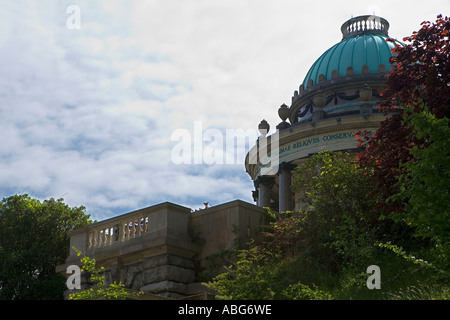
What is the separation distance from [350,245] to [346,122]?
17992 mm

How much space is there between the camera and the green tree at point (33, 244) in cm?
2392

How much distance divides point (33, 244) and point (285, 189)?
1365 centimetres

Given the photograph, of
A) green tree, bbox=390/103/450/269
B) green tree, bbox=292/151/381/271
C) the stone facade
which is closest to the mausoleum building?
the stone facade

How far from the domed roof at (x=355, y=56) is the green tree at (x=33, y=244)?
16.7m

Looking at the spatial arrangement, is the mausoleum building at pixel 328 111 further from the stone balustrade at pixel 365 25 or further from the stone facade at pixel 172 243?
the stone facade at pixel 172 243

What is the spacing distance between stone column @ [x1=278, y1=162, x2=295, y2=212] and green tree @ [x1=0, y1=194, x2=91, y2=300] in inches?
410

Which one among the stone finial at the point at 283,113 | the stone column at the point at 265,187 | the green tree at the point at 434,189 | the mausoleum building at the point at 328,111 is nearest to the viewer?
the green tree at the point at 434,189

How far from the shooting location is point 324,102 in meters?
36.3

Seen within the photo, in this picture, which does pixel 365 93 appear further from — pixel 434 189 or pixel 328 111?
pixel 434 189

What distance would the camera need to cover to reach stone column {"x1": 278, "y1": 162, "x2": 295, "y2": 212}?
34812mm

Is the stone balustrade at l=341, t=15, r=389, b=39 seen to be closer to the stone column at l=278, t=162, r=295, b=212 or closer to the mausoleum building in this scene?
the mausoleum building

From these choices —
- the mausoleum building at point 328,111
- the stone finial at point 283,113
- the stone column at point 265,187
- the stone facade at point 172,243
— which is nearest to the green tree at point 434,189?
the stone facade at point 172,243
